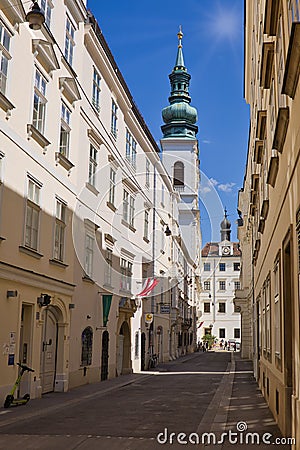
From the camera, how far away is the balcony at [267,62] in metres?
11.9

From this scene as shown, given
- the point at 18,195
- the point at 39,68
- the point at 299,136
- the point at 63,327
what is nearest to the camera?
the point at 299,136

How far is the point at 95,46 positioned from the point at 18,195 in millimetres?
9926

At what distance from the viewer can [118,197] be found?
27.5 meters

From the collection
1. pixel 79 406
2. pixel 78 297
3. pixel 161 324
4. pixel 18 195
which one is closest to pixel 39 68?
pixel 18 195

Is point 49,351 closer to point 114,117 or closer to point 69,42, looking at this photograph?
point 69,42

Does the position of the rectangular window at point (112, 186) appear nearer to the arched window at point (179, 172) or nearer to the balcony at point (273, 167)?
the balcony at point (273, 167)

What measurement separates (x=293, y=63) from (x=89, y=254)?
16141mm

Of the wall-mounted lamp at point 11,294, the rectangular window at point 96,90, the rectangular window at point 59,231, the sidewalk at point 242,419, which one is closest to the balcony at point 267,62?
the sidewalk at point 242,419

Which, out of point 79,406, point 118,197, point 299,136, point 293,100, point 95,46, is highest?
point 95,46

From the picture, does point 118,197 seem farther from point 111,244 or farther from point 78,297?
point 78,297

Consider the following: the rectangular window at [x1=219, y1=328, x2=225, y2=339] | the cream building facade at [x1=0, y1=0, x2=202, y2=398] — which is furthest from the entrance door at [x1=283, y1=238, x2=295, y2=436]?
the rectangular window at [x1=219, y1=328, x2=225, y2=339]

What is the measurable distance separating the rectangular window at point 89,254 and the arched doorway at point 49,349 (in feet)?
11.3

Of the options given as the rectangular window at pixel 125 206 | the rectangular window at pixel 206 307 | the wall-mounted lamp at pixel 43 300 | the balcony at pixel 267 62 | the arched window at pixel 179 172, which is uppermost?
the arched window at pixel 179 172

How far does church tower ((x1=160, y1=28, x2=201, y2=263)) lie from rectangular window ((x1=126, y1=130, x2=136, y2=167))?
34646 mm
